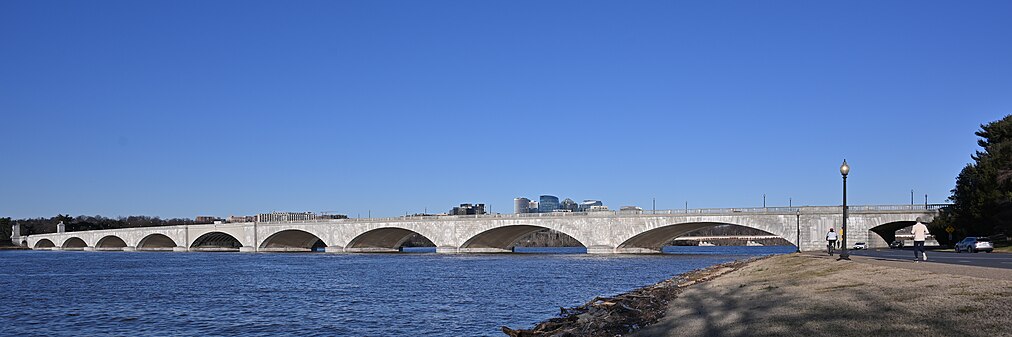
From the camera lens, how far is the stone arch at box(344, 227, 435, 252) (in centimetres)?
11725

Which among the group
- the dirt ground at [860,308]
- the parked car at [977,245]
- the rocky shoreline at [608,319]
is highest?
the dirt ground at [860,308]

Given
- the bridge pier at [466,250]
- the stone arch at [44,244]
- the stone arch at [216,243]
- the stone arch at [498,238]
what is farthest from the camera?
the stone arch at [44,244]

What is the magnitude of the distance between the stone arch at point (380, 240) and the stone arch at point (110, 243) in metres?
69.9

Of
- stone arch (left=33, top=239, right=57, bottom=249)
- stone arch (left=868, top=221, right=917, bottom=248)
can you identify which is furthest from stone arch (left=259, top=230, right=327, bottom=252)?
stone arch (left=868, top=221, right=917, bottom=248)

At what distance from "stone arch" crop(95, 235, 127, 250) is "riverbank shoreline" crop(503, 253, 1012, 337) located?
162m

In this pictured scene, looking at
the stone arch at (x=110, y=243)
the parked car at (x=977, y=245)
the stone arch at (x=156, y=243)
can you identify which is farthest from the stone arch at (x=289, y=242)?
the parked car at (x=977, y=245)

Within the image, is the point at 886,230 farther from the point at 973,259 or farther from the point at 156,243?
the point at 156,243

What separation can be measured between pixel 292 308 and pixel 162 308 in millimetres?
5668

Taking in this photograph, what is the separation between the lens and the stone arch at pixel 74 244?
175 m

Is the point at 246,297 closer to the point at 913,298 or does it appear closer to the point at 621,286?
the point at 621,286

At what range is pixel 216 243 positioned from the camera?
169 m

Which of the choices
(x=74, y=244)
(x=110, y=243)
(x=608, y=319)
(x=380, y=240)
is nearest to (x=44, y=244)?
(x=74, y=244)

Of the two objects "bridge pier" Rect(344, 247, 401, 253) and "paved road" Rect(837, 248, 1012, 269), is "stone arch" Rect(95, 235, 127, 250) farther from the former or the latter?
"paved road" Rect(837, 248, 1012, 269)

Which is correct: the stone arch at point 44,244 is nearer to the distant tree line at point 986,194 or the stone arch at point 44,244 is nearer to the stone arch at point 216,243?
the stone arch at point 216,243
